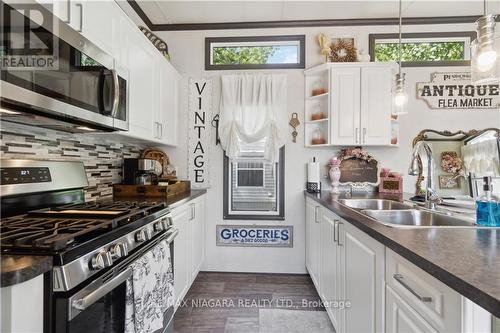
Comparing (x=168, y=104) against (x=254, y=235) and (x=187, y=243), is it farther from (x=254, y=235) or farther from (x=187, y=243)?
(x=254, y=235)

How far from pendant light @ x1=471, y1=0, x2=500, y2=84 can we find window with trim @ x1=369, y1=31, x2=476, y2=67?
1665 mm

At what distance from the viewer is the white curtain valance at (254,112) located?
2900 millimetres

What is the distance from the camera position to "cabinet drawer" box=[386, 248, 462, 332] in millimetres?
697

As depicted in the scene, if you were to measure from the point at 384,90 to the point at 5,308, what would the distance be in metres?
3.00

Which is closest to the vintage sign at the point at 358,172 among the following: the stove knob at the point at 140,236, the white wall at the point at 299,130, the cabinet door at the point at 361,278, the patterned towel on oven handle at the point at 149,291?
the white wall at the point at 299,130

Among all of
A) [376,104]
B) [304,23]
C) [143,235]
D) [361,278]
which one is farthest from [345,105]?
[143,235]

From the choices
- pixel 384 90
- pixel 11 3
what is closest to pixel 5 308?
pixel 11 3

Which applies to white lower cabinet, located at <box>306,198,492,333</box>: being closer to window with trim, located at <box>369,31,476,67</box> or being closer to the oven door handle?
the oven door handle

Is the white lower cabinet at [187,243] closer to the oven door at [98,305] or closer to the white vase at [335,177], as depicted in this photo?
the oven door at [98,305]

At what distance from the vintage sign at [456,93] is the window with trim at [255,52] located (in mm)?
1382

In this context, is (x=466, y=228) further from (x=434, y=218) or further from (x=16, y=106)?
(x=16, y=106)

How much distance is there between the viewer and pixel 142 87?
6.77 ft

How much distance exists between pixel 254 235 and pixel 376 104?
1872mm

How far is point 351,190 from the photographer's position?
2.87 m
